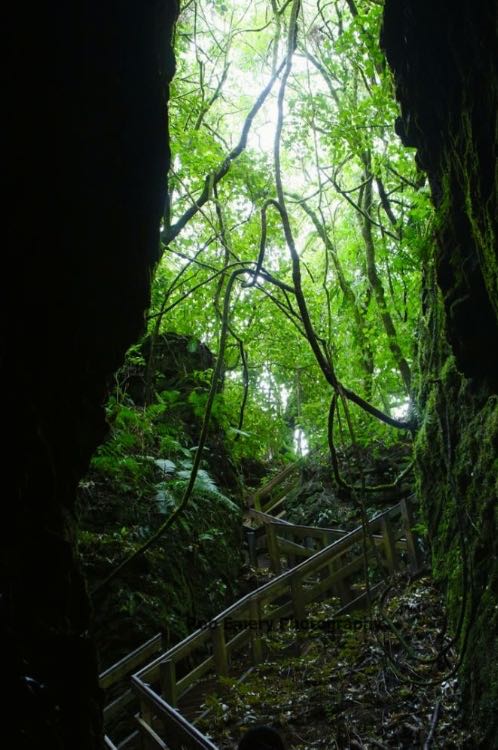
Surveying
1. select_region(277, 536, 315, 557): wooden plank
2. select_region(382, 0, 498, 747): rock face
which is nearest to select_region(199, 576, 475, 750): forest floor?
select_region(382, 0, 498, 747): rock face

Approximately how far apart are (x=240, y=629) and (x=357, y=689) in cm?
183

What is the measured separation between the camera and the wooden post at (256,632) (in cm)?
726

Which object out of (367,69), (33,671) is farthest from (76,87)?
(367,69)

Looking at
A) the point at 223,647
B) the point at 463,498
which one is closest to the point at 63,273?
the point at 463,498

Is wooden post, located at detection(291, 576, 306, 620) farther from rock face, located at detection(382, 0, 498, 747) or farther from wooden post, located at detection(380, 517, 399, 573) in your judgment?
rock face, located at detection(382, 0, 498, 747)

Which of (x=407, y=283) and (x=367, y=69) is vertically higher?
(x=367, y=69)

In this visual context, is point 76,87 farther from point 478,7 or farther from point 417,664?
point 417,664

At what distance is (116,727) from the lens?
642 centimetres

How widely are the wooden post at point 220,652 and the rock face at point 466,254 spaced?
2803mm

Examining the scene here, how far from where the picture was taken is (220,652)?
6633 millimetres

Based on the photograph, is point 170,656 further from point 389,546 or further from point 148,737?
point 389,546

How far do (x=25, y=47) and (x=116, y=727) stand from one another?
690 centimetres

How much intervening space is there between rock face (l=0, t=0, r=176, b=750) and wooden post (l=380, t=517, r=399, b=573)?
7.14 m

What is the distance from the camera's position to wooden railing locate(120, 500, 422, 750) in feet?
15.3
